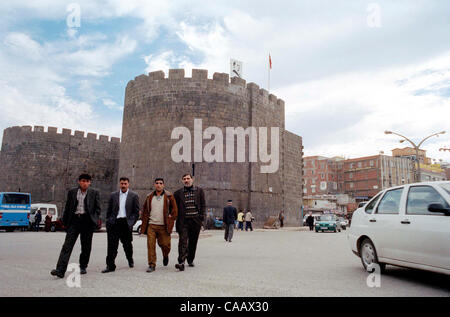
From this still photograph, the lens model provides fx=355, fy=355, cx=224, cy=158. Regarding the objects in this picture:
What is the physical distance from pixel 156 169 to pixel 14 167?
55.2ft

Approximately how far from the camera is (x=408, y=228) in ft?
16.0

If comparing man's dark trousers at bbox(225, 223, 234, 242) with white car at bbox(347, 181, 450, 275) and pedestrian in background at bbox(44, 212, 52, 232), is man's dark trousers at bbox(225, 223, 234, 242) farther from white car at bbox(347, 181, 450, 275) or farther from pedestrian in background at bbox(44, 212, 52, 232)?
pedestrian in background at bbox(44, 212, 52, 232)

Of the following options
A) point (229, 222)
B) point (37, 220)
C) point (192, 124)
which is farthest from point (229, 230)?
point (37, 220)

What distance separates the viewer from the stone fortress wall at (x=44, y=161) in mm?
31391

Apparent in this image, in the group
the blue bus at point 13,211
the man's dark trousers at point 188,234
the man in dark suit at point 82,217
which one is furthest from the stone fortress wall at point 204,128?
the man in dark suit at point 82,217

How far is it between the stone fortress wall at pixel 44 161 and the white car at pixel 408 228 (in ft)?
102

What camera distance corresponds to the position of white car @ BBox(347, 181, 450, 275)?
438 centimetres

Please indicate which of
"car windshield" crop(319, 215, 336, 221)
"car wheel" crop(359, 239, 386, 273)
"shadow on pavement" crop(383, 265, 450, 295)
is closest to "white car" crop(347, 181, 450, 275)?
"car wheel" crop(359, 239, 386, 273)

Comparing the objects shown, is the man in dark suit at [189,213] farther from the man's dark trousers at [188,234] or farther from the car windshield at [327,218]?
the car windshield at [327,218]

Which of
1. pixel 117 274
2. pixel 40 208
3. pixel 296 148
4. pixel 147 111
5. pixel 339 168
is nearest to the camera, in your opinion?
pixel 117 274

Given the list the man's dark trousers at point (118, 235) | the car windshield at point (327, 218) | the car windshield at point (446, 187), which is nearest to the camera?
the car windshield at point (446, 187)
